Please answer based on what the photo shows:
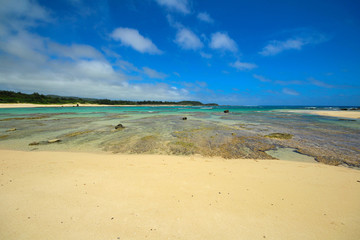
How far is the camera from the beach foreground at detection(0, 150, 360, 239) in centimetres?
286

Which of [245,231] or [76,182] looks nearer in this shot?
[245,231]

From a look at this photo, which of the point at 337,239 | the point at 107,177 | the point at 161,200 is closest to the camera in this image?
the point at 337,239

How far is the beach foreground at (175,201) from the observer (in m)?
2.86

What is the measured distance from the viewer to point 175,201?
3740mm

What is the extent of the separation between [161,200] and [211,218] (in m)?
1.31

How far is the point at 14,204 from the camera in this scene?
11.3 feet

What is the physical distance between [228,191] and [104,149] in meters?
7.41

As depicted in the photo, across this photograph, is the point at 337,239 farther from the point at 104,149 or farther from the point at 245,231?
the point at 104,149

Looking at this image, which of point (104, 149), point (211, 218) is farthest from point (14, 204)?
point (104, 149)

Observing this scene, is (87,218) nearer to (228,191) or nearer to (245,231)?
(245,231)

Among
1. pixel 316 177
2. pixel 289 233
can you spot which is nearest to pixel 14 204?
pixel 289 233

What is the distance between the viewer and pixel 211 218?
320 centimetres

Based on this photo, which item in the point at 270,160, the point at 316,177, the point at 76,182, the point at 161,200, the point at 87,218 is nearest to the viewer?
the point at 87,218

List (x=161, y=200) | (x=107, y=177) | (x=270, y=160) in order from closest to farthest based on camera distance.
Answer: (x=161, y=200) → (x=107, y=177) → (x=270, y=160)
